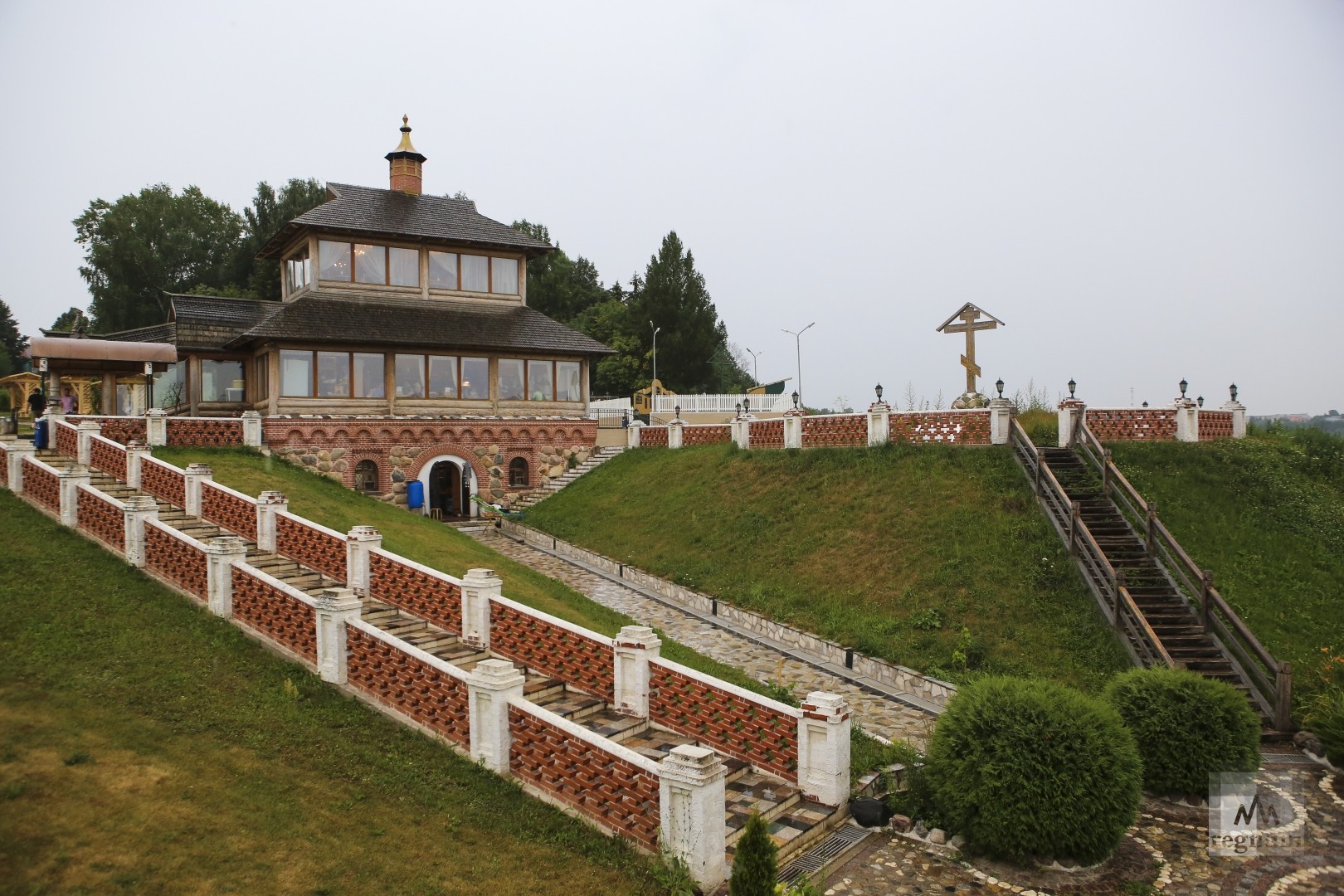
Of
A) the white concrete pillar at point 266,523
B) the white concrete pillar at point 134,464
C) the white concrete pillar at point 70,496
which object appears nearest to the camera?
the white concrete pillar at point 70,496

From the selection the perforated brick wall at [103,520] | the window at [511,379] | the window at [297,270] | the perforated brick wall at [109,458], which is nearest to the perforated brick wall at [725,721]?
the perforated brick wall at [103,520]

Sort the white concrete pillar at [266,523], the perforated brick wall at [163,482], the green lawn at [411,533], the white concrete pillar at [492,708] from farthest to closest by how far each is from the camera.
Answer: the perforated brick wall at [163,482], the green lawn at [411,533], the white concrete pillar at [266,523], the white concrete pillar at [492,708]

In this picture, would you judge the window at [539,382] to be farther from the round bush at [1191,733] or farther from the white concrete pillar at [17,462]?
the round bush at [1191,733]

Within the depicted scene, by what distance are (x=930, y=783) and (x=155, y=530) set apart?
484 inches

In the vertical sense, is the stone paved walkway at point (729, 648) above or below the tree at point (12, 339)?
below

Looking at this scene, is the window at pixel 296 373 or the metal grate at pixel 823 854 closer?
the metal grate at pixel 823 854

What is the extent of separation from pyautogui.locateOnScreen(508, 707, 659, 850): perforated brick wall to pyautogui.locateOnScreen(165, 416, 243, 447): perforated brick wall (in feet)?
60.7

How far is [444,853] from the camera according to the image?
7.67 meters

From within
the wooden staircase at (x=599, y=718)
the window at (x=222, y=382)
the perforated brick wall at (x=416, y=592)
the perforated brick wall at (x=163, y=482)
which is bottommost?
the wooden staircase at (x=599, y=718)

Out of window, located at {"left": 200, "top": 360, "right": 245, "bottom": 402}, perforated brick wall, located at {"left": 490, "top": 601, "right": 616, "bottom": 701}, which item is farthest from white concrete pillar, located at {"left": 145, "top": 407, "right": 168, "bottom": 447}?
perforated brick wall, located at {"left": 490, "top": 601, "right": 616, "bottom": 701}

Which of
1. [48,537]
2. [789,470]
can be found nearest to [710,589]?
[789,470]

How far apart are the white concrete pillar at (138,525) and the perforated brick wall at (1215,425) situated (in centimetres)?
2238

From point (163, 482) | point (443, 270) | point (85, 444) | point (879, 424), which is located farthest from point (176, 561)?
point (443, 270)

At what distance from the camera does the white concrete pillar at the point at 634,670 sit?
10.8 meters
